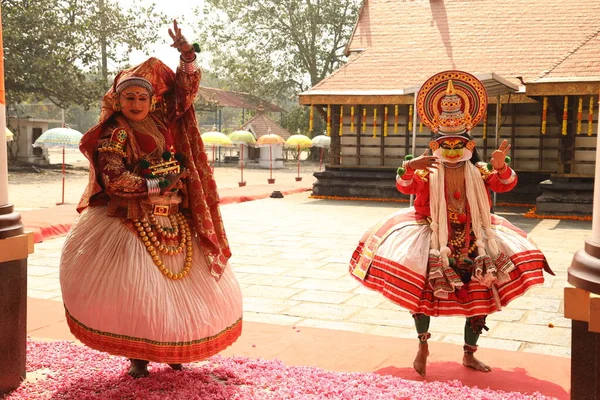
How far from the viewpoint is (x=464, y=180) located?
4238 millimetres

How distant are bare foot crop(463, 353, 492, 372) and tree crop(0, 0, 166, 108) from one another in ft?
72.6

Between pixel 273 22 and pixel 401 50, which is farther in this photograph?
pixel 273 22

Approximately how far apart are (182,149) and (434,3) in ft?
51.6

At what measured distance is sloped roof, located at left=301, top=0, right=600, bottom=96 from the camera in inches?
603

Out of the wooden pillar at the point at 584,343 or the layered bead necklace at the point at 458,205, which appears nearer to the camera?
the wooden pillar at the point at 584,343

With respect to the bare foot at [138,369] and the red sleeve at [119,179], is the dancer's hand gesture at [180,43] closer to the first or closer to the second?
the red sleeve at [119,179]

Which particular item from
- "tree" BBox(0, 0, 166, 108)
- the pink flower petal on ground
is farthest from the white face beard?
"tree" BBox(0, 0, 166, 108)

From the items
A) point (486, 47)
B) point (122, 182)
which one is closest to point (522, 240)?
point (122, 182)

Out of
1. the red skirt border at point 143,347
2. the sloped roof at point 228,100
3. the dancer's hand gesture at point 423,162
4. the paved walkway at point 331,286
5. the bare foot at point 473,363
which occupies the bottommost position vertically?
the paved walkway at point 331,286

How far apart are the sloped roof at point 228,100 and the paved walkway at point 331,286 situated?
22.5 m

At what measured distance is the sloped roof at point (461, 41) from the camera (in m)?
15.3

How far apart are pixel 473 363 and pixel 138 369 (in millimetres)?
2023

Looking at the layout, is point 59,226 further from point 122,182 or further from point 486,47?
point 486,47

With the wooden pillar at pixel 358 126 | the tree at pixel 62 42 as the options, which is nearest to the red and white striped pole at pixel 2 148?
the wooden pillar at pixel 358 126
